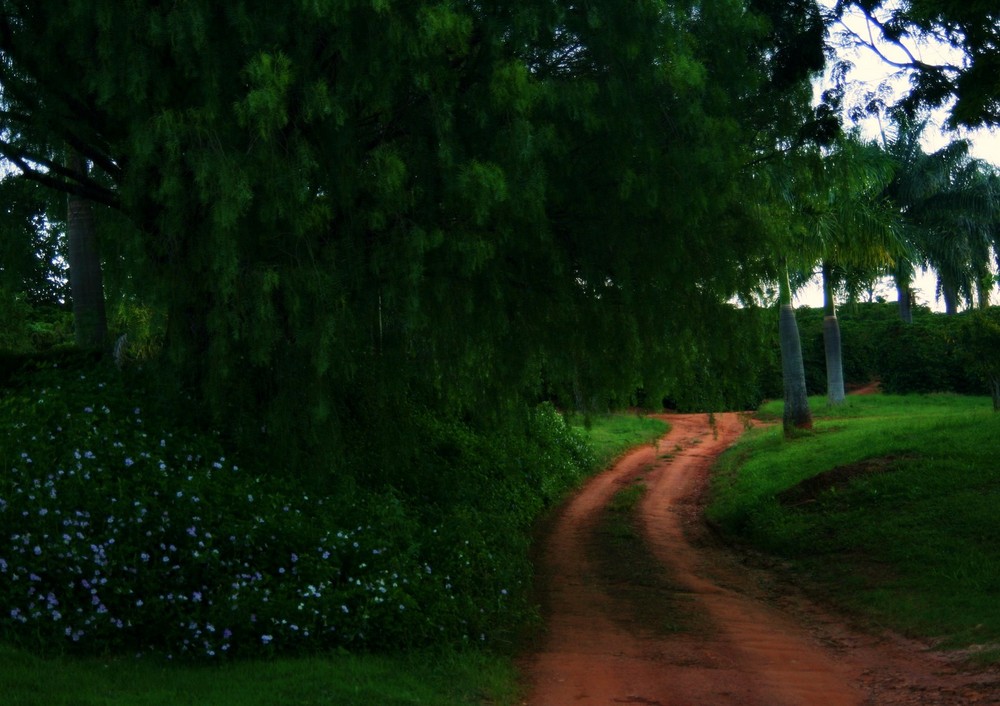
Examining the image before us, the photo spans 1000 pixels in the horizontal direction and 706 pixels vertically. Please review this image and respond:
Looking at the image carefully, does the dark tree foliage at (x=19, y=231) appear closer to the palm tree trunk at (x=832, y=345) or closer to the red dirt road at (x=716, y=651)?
the red dirt road at (x=716, y=651)

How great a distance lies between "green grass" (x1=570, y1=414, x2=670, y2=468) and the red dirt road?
990 centimetres

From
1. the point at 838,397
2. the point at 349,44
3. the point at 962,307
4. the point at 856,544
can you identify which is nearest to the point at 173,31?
the point at 349,44

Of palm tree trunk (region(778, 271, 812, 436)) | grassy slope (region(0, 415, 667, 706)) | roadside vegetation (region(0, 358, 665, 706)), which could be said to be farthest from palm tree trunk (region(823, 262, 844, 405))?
grassy slope (region(0, 415, 667, 706))

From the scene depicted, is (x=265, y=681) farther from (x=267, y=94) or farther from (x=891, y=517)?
(x=891, y=517)

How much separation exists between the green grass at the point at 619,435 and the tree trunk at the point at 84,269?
13.1 metres

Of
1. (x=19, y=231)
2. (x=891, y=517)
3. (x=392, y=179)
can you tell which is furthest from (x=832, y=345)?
(x=19, y=231)

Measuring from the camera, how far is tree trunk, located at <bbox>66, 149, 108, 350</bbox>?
1310 cm

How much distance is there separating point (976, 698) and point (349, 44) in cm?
730

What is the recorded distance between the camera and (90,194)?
10977mm

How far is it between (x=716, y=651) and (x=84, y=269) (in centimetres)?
905

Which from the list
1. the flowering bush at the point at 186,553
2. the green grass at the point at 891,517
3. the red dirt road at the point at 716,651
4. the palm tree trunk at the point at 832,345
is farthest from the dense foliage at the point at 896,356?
the flowering bush at the point at 186,553

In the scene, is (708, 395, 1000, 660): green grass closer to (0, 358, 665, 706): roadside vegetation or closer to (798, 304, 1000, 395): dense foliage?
(0, 358, 665, 706): roadside vegetation

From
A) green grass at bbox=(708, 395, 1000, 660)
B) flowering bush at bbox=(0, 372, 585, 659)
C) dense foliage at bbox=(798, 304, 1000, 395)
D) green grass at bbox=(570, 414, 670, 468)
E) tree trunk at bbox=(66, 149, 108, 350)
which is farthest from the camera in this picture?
dense foliage at bbox=(798, 304, 1000, 395)

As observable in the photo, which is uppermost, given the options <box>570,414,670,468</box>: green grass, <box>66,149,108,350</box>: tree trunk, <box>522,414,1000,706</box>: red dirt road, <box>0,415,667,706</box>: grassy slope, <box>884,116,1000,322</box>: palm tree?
<box>884,116,1000,322</box>: palm tree
